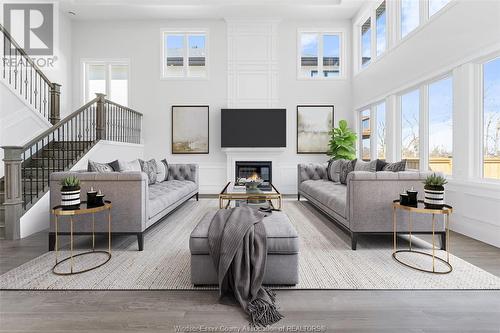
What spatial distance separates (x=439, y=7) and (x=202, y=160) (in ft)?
18.7

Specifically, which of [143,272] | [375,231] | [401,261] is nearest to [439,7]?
[375,231]

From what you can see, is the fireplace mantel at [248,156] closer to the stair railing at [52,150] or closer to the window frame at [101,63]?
the stair railing at [52,150]

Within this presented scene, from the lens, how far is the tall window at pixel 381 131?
5.83 meters

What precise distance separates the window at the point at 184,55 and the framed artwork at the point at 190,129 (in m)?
0.94

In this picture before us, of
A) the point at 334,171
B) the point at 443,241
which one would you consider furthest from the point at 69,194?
the point at 334,171

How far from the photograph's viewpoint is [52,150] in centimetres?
519

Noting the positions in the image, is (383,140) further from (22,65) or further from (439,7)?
(22,65)

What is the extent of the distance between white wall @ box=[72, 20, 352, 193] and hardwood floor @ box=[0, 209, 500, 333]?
5.20 metres

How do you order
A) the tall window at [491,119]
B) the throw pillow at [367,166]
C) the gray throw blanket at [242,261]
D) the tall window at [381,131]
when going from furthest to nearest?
the tall window at [381,131] → the throw pillow at [367,166] → the tall window at [491,119] → the gray throw blanket at [242,261]

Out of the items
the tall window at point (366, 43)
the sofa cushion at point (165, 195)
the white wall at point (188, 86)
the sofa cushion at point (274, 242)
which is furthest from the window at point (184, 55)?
the sofa cushion at point (274, 242)

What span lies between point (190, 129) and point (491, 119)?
606cm

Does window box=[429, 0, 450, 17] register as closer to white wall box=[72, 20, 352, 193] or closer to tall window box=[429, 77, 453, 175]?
tall window box=[429, 77, 453, 175]

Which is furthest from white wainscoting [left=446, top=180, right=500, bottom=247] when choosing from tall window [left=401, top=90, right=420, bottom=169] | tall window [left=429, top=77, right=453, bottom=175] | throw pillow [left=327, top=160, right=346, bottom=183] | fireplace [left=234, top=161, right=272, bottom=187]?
fireplace [left=234, top=161, right=272, bottom=187]

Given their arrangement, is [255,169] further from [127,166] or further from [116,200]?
[116,200]
